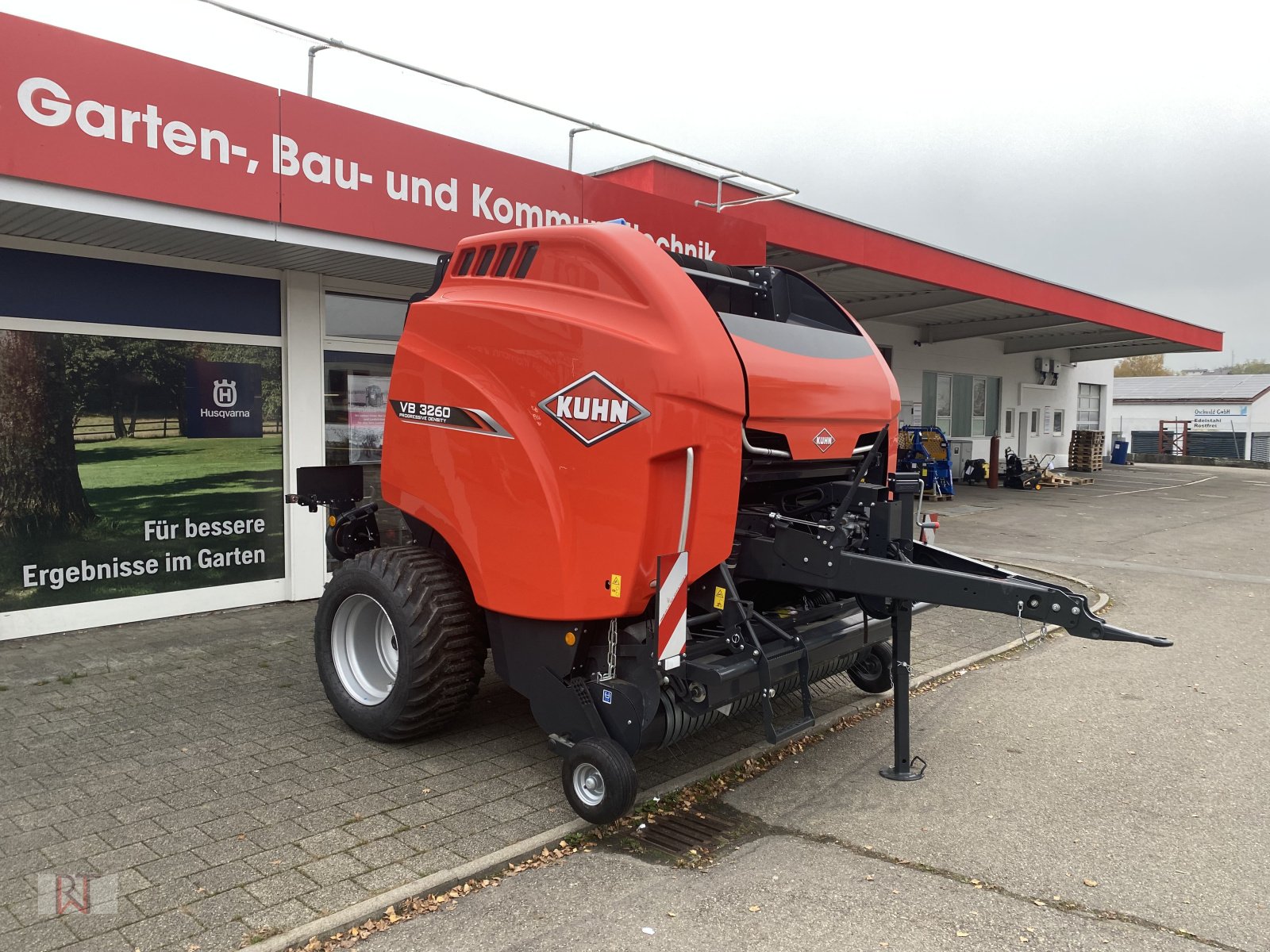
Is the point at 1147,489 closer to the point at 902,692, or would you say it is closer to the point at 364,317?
the point at 364,317

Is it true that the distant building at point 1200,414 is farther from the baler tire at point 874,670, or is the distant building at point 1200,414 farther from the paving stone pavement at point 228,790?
the paving stone pavement at point 228,790

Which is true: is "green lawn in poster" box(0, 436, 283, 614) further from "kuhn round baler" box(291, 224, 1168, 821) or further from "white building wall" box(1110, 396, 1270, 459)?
"white building wall" box(1110, 396, 1270, 459)

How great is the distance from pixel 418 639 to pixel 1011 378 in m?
24.4

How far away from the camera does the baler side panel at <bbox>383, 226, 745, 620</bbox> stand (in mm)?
3846

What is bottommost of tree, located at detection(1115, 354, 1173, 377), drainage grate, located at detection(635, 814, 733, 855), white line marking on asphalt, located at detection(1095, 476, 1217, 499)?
drainage grate, located at detection(635, 814, 733, 855)

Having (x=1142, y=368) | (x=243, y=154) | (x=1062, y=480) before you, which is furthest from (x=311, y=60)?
(x=1142, y=368)

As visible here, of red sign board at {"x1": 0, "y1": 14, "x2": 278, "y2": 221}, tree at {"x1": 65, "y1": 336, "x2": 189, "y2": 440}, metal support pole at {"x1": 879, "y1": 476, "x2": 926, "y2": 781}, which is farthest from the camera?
tree at {"x1": 65, "y1": 336, "x2": 189, "y2": 440}

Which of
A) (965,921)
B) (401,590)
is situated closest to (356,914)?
(401,590)

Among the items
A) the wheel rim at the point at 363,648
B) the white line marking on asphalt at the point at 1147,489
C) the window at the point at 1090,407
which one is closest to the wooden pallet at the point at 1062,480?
the white line marking on asphalt at the point at 1147,489

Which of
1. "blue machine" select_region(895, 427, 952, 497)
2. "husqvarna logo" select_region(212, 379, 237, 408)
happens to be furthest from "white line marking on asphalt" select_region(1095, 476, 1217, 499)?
"husqvarna logo" select_region(212, 379, 237, 408)

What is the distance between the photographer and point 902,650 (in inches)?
180

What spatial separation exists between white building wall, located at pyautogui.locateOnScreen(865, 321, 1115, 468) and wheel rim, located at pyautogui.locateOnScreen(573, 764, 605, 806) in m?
15.5

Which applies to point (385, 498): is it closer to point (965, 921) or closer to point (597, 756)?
point (597, 756)

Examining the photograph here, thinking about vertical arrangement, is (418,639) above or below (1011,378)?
below
